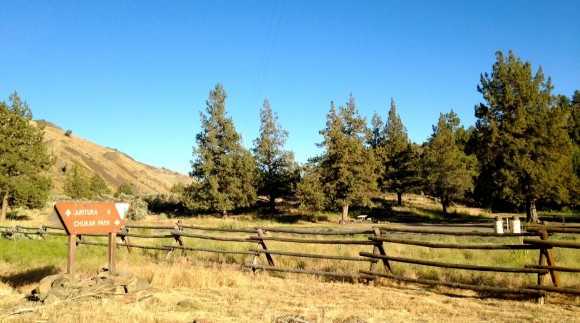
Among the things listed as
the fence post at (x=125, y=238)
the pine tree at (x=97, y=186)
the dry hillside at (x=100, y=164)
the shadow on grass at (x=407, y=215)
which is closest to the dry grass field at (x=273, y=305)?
the fence post at (x=125, y=238)

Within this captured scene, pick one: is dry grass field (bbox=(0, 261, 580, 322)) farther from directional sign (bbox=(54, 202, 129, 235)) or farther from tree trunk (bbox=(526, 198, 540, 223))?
tree trunk (bbox=(526, 198, 540, 223))

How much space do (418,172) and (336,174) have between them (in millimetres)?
13097

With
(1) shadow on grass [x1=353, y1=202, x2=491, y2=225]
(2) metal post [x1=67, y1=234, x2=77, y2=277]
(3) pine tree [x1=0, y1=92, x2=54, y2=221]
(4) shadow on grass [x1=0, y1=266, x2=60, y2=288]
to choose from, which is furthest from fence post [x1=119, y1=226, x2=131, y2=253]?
(1) shadow on grass [x1=353, y1=202, x2=491, y2=225]

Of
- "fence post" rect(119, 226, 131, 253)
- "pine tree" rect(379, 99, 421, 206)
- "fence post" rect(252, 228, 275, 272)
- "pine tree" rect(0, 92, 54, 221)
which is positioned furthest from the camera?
"pine tree" rect(379, 99, 421, 206)

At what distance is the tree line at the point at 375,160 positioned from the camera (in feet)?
108

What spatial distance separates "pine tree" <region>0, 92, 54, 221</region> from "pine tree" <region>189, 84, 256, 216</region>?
593 inches

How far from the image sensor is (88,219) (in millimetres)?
8703

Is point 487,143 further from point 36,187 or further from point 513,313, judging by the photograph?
point 36,187

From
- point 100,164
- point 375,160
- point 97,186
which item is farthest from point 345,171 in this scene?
point 100,164

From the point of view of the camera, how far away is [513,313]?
23.2 feet

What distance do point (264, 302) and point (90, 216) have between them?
3852 millimetres

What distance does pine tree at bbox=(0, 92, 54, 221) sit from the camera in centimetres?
3519

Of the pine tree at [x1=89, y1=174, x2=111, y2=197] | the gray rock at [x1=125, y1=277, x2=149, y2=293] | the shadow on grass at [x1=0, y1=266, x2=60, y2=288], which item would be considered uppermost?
the pine tree at [x1=89, y1=174, x2=111, y2=197]

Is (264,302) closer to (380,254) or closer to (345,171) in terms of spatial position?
(380,254)
